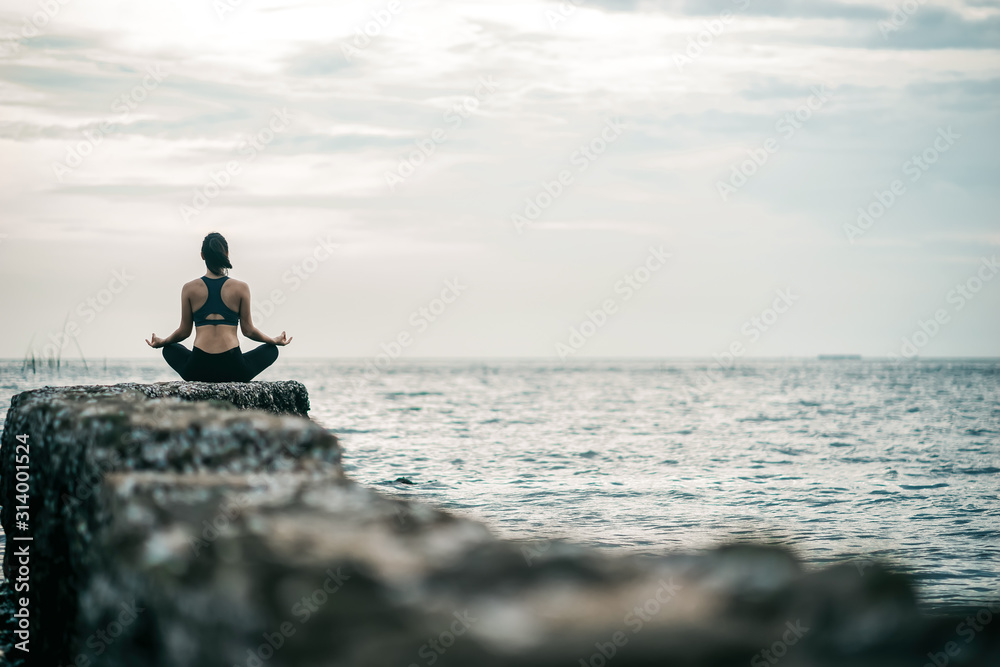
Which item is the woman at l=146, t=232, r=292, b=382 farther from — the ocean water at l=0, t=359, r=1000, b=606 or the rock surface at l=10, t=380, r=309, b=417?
the ocean water at l=0, t=359, r=1000, b=606

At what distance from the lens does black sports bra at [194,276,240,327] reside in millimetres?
7801

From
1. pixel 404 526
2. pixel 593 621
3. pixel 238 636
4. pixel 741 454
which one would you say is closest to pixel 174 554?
pixel 238 636

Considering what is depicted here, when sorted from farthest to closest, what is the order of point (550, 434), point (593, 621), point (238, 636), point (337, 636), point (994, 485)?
point (550, 434) < point (994, 485) < point (238, 636) < point (337, 636) < point (593, 621)

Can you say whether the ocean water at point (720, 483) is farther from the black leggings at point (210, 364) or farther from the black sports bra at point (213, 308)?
the black sports bra at point (213, 308)

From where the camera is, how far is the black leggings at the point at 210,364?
762cm

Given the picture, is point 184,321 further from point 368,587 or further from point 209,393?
point 368,587

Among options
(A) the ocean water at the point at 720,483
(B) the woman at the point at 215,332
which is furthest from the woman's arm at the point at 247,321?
(A) the ocean water at the point at 720,483

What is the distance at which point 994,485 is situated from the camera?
14102 millimetres

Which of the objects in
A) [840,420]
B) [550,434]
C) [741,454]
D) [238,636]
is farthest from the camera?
[840,420]

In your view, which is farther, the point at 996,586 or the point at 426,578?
the point at 996,586

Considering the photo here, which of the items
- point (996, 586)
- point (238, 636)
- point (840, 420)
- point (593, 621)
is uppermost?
point (593, 621)

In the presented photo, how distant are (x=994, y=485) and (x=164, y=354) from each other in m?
13.9

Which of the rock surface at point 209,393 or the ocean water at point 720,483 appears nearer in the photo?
the rock surface at point 209,393

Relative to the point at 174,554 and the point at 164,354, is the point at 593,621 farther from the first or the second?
the point at 164,354
